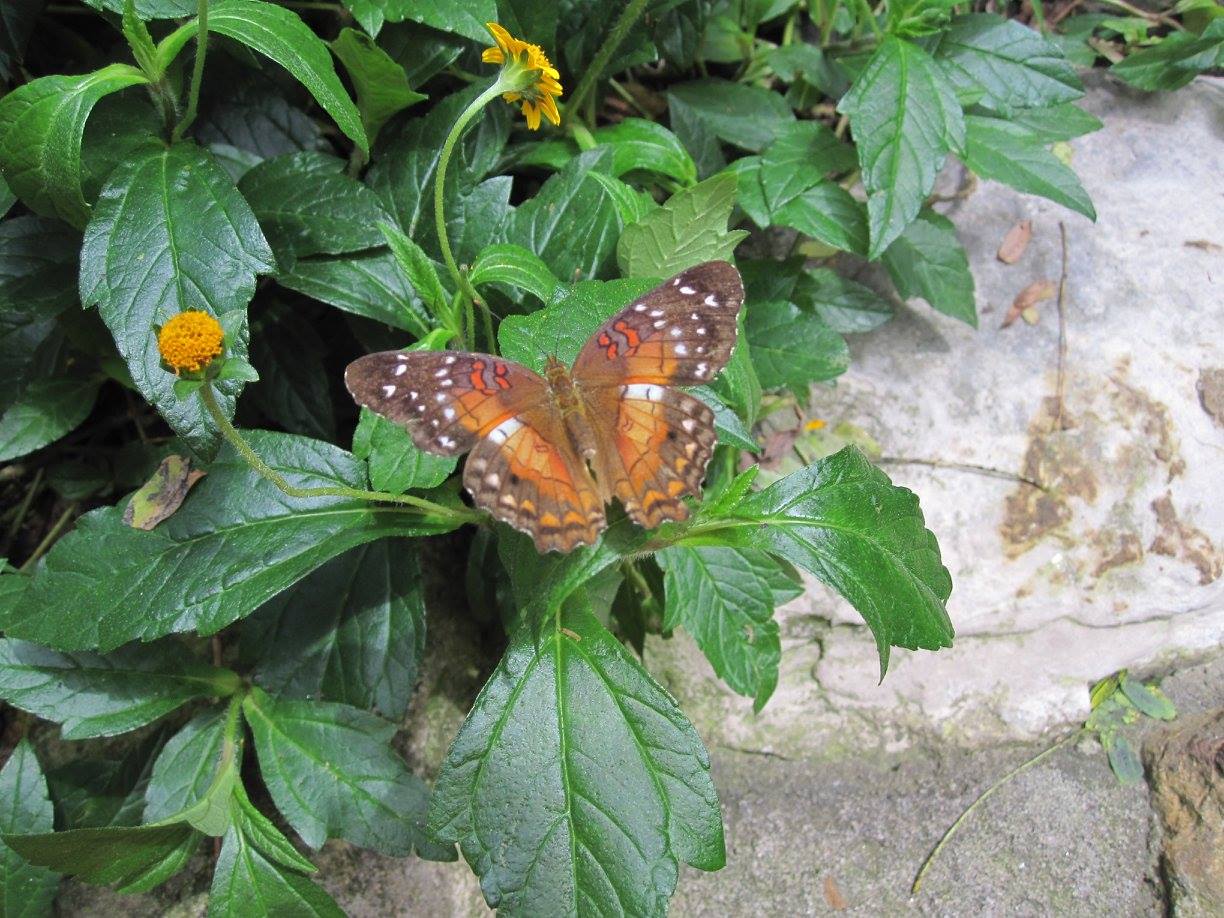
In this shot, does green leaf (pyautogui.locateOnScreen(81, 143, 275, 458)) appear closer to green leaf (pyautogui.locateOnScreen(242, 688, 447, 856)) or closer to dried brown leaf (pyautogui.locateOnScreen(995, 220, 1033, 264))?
green leaf (pyautogui.locateOnScreen(242, 688, 447, 856))

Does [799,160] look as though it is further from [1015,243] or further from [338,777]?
[338,777]

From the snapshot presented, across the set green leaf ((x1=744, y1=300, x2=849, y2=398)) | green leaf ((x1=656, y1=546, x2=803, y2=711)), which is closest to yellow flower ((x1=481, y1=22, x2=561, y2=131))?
green leaf ((x1=744, y1=300, x2=849, y2=398))

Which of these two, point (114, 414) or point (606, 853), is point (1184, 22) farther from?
point (114, 414)

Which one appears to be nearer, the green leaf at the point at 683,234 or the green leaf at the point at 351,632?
the green leaf at the point at 683,234

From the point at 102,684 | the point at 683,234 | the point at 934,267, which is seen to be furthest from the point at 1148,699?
the point at 102,684

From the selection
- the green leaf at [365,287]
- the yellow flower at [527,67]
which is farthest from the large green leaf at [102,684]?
the yellow flower at [527,67]

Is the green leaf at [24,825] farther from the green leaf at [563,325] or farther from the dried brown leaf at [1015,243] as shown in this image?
the dried brown leaf at [1015,243]
